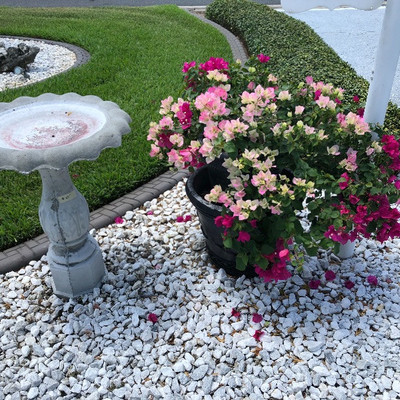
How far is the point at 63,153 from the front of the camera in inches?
86.5

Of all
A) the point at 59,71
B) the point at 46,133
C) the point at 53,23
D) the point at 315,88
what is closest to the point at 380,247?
the point at 315,88

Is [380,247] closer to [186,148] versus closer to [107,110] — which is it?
[186,148]

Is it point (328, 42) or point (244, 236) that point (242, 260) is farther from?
point (328, 42)

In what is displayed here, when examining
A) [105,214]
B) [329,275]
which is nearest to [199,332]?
[329,275]

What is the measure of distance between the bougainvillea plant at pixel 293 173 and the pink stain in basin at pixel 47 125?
0.53 m

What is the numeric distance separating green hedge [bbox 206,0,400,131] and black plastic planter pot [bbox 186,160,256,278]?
182cm

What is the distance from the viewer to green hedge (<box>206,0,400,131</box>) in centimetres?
562

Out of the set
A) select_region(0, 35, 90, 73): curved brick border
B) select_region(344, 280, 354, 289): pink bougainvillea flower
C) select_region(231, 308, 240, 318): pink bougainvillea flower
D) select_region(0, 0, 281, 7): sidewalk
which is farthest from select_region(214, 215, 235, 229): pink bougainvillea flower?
select_region(0, 0, 281, 7): sidewalk

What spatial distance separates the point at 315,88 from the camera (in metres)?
2.89

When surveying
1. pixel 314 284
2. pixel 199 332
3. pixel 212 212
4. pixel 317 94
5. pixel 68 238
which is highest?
pixel 317 94

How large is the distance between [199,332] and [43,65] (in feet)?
19.6

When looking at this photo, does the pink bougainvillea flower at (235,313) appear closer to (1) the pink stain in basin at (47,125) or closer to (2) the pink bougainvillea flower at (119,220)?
(2) the pink bougainvillea flower at (119,220)

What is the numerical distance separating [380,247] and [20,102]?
271 centimetres

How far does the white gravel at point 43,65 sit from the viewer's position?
21.2ft
